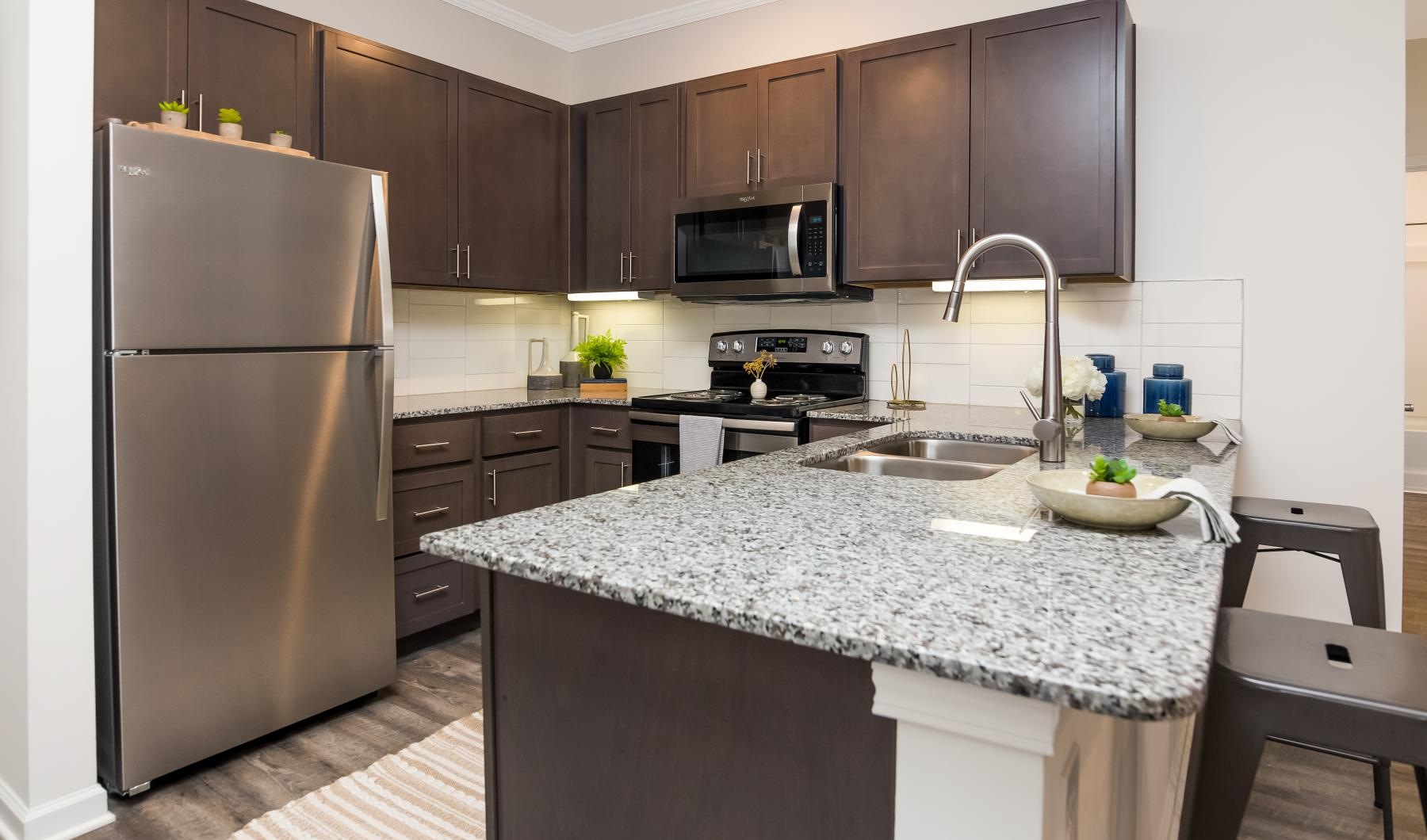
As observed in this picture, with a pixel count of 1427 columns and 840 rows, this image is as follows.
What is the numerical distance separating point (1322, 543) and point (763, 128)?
235 centimetres

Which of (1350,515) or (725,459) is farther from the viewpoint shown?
(725,459)

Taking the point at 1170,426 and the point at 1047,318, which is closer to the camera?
the point at 1047,318

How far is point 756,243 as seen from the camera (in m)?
3.32

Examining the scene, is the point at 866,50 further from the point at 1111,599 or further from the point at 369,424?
the point at 1111,599

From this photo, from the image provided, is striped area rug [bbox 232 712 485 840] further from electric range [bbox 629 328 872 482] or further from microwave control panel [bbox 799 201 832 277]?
microwave control panel [bbox 799 201 832 277]

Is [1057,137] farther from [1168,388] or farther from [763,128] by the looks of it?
[763,128]

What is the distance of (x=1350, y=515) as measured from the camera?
1.96 metres

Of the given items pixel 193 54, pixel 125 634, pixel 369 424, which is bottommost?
pixel 125 634

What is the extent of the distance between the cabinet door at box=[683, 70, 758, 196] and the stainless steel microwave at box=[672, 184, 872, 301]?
0.09m

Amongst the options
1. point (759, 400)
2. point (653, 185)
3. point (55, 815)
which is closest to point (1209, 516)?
point (759, 400)

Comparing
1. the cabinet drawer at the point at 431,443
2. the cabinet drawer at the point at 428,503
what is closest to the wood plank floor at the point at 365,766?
the cabinet drawer at the point at 428,503

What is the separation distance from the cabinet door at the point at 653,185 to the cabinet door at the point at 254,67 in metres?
1.30

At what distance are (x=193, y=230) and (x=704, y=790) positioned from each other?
191cm

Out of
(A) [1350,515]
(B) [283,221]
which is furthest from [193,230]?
(A) [1350,515]
